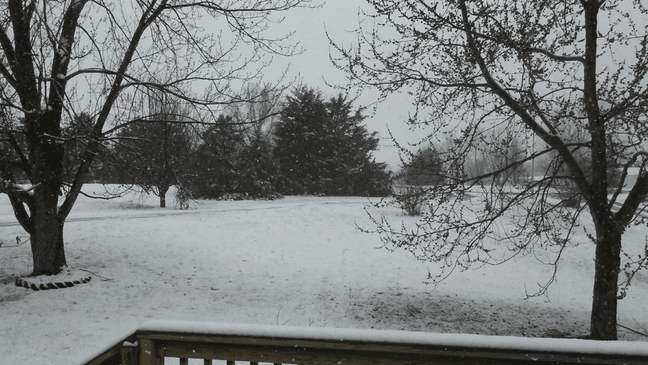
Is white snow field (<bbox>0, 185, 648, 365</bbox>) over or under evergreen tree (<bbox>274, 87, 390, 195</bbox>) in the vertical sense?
under

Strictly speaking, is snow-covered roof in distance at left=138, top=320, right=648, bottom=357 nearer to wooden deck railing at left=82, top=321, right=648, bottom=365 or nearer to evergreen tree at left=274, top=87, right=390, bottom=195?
wooden deck railing at left=82, top=321, right=648, bottom=365

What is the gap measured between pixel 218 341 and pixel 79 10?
8396mm

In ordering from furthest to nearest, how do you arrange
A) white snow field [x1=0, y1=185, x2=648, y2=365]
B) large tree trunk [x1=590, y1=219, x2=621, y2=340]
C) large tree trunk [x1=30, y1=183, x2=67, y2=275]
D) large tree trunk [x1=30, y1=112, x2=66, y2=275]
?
large tree trunk [x1=30, y1=183, x2=67, y2=275]
large tree trunk [x1=30, y1=112, x2=66, y2=275]
white snow field [x1=0, y1=185, x2=648, y2=365]
large tree trunk [x1=590, y1=219, x2=621, y2=340]

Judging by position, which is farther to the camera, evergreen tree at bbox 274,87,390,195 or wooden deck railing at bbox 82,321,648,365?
evergreen tree at bbox 274,87,390,195

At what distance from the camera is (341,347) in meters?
2.15

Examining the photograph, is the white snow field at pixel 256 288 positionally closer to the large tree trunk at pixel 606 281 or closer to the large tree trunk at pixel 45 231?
the large tree trunk at pixel 45 231

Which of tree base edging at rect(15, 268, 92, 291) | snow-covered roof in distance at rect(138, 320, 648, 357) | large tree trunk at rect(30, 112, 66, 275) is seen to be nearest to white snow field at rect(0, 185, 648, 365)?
tree base edging at rect(15, 268, 92, 291)

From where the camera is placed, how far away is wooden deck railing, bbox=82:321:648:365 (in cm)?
202

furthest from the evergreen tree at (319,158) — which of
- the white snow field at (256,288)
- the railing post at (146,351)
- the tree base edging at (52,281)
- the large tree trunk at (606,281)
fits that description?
the railing post at (146,351)

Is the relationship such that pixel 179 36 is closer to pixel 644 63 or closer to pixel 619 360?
pixel 644 63

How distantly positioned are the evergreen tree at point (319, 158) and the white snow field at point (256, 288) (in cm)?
1496

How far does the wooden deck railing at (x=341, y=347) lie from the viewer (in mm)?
2020

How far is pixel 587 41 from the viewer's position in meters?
6.64

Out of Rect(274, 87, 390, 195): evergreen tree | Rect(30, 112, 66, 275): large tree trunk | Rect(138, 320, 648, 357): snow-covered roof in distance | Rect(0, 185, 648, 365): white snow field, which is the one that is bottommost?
Rect(0, 185, 648, 365): white snow field
